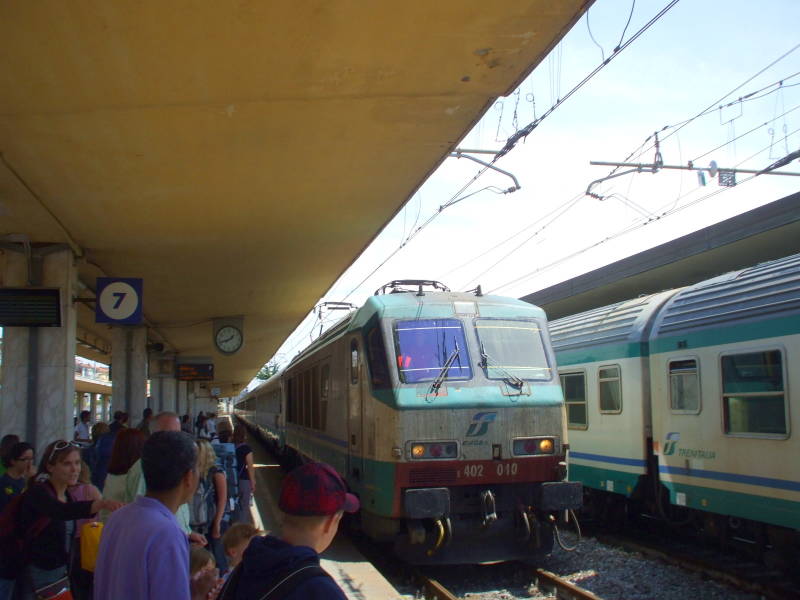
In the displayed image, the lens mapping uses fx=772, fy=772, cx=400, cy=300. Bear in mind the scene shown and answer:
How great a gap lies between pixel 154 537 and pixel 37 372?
7093 mm

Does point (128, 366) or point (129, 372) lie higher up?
point (128, 366)

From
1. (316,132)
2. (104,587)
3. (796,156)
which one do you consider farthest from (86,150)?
(796,156)

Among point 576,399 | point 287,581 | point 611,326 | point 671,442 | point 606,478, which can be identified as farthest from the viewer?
point 576,399

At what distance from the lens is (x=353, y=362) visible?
9.25m

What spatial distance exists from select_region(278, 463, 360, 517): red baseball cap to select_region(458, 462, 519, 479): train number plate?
5.86m

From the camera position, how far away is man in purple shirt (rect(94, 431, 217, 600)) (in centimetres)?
255

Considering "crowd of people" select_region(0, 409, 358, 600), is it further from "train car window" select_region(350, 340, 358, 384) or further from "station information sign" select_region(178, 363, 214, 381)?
"station information sign" select_region(178, 363, 214, 381)

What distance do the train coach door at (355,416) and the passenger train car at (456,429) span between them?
0.02 m

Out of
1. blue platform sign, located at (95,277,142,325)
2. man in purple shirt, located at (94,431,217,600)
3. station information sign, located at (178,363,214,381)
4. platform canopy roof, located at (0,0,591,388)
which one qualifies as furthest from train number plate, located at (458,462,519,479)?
station information sign, located at (178,363,214,381)

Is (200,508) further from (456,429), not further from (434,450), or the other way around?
(456,429)

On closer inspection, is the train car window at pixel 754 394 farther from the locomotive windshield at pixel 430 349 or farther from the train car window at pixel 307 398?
the train car window at pixel 307 398

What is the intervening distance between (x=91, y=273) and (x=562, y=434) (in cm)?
807

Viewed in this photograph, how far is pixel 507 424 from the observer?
26.9 feet

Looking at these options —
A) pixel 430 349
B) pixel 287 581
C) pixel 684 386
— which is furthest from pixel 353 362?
pixel 287 581
